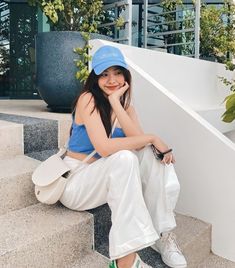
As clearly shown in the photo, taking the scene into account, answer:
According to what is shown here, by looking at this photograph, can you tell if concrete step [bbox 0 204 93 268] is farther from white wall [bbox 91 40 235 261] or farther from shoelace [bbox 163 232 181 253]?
white wall [bbox 91 40 235 261]

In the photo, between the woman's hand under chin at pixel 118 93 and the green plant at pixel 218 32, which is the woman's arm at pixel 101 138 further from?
the green plant at pixel 218 32

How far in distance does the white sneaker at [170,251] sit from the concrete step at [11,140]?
950 millimetres

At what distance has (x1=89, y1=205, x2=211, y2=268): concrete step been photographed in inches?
63.8

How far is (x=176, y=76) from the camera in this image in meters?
3.41

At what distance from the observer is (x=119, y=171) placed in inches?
52.4

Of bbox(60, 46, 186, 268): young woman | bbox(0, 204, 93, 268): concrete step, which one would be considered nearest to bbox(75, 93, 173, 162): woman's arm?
bbox(60, 46, 186, 268): young woman

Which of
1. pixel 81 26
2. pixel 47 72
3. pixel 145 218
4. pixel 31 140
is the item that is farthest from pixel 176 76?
pixel 145 218

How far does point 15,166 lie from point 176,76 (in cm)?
212

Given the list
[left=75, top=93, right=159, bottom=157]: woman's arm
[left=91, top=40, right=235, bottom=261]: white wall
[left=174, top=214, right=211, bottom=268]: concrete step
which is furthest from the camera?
[left=91, top=40, right=235, bottom=261]: white wall

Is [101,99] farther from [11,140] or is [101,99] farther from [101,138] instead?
[11,140]

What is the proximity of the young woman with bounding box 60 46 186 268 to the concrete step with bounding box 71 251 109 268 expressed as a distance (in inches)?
6.2

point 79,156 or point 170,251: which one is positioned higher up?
point 79,156

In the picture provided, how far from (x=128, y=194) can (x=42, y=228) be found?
15.8 inches

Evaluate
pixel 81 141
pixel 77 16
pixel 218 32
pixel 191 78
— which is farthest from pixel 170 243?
pixel 218 32
